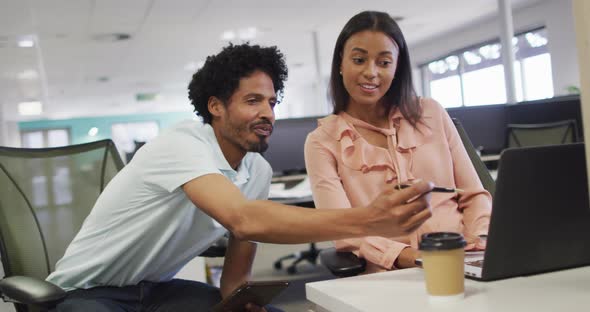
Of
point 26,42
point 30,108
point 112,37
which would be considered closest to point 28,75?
point 30,108

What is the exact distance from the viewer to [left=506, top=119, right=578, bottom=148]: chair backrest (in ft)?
11.9

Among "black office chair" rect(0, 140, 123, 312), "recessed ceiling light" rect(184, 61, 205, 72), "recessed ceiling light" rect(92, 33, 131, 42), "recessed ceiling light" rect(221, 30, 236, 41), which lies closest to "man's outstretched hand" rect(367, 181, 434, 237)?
"black office chair" rect(0, 140, 123, 312)

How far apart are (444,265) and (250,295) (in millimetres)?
660

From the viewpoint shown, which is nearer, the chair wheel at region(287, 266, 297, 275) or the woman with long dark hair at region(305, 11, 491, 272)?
the woman with long dark hair at region(305, 11, 491, 272)

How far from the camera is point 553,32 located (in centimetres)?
840

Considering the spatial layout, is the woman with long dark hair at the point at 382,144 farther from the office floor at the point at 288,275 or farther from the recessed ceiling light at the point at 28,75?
the recessed ceiling light at the point at 28,75

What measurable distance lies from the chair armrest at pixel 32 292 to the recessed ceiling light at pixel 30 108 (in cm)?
551

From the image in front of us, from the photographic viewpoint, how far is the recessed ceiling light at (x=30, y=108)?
6.44 m

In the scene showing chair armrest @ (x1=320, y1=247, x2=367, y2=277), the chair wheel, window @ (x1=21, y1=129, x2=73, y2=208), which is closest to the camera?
chair armrest @ (x1=320, y1=247, x2=367, y2=277)

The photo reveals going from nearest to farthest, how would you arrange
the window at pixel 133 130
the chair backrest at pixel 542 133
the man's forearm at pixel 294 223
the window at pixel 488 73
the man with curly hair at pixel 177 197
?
1. the man's forearm at pixel 294 223
2. the man with curly hair at pixel 177 197
3. the chair backrest at pixel 542 133
4. the window at pixel 488 73
5. the window at pixel 133 130

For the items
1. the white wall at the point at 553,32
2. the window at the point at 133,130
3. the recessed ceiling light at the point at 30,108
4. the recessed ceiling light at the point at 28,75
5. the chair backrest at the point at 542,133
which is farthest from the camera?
the window at the point at 133,130

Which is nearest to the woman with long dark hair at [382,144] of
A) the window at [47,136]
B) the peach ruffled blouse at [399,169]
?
the peach ruffled blouse at [399,169]

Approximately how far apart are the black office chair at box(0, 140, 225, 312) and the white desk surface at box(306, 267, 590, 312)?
2.81 feet

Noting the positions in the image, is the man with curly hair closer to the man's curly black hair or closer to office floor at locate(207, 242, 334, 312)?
the man's curly black hair
